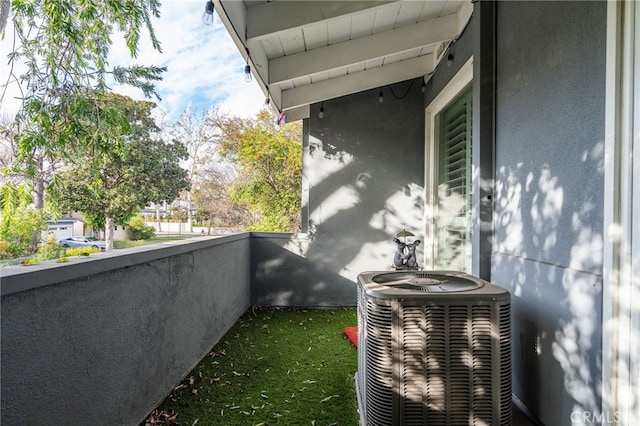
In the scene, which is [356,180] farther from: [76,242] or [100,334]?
[76,242]

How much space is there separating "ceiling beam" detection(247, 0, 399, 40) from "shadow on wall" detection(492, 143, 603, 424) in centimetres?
166

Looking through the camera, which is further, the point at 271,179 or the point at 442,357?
the point at 271,179

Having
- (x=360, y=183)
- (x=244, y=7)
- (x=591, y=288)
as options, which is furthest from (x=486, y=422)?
(x=360, y=183)

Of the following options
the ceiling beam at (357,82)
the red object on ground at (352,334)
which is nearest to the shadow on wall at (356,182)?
the ceiling beam at (357,82)

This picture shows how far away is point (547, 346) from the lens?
67.4 inches

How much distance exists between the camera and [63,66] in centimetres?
326

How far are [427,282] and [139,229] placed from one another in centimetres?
592

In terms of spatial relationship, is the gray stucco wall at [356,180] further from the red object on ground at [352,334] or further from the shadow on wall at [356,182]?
the red object on ground at [352,334]

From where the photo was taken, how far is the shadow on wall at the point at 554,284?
4.70ft

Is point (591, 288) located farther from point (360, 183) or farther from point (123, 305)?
point (360, 183)

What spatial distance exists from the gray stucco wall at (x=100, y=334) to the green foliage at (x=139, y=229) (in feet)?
12.7

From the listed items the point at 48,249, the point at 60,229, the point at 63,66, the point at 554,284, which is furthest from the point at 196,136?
the point at 554,284

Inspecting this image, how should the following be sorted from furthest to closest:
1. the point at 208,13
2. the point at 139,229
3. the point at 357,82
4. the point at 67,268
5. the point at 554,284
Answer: the point at 139,229, the point at 357,82, the point at 208,13, the point at 554,284, the point at 67,268

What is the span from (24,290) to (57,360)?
1.05 feet
